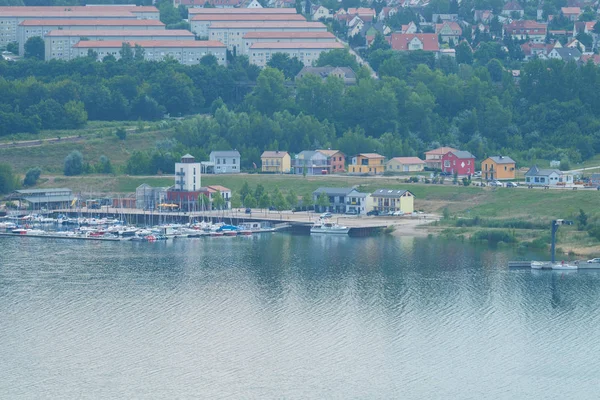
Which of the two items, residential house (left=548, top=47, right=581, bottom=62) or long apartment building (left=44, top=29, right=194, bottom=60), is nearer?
residential house (left=548, top=47, right=581, bottom=62)

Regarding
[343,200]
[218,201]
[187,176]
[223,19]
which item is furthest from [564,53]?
[218,201]

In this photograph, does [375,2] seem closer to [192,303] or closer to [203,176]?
[203,176]

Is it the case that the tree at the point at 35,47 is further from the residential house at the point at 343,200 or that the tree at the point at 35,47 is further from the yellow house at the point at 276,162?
the residential house at the point at 343,200

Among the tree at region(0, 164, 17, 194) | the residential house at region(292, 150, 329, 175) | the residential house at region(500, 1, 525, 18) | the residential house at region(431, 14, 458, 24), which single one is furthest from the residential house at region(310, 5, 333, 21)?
the tree at region(0, 164, 17, 194)

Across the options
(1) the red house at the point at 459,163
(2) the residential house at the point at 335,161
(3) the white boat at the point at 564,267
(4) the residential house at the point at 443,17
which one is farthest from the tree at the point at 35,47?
(3) the white boat at the point at 564,267

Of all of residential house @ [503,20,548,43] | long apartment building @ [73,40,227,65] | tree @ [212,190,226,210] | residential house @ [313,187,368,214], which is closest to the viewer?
residential house @ [313,187,368,214]

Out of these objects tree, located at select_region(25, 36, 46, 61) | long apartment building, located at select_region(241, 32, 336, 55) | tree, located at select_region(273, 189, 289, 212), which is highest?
long apartment building, located at select_region(241, 32, 336, 55)

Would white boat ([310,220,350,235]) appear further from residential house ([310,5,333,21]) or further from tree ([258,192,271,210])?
residential house ([310,5,333,21])

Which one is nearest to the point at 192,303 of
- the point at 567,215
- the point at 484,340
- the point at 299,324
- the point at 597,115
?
the point at 299,324
